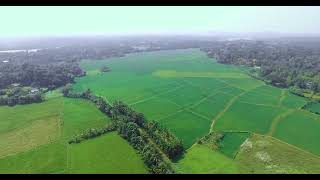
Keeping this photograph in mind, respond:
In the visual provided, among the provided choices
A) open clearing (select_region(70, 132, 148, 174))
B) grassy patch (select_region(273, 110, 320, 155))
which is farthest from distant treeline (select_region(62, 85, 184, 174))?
grassy patch (select_region(273, 110, 320, 155))

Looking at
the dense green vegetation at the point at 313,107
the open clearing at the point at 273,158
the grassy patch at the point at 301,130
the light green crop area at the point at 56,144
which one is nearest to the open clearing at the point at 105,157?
the light green crop area at the point at 56,144

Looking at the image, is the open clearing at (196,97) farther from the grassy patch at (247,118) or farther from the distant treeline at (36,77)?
the distant treeline at (36,77)

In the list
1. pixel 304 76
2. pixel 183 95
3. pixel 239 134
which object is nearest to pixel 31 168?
pixel 239 134

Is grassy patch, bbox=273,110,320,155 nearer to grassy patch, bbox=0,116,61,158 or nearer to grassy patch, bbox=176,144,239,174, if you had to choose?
grassy patch, bbox=176,144,239,174

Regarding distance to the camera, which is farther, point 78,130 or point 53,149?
point 78,130
